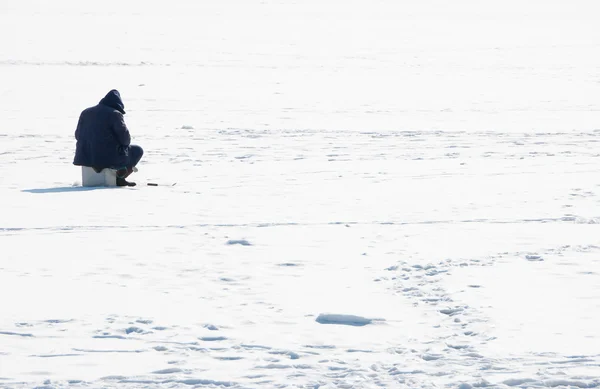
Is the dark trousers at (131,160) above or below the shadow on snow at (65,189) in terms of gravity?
above

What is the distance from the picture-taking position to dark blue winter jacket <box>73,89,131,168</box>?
31.2ft

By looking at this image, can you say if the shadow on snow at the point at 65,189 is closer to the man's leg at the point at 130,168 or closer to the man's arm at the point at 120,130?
the man's leg at the point at 130,168

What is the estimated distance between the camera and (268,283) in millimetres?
6156

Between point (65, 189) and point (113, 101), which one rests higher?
point (113, 101)

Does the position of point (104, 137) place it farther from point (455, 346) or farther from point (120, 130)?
point (455, 346)

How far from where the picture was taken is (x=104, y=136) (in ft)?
31.3

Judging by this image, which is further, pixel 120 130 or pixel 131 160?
pixel 131 160

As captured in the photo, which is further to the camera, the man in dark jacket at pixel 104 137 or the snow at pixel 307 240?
the man in dark jacket at pixel 104 137

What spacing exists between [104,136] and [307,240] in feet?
9.54

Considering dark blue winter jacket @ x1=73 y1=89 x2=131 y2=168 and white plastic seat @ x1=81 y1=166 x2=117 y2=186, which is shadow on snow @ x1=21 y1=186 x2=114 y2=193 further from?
dark blue winter jacket @ x1=73 y1=89 x2=131 y2=168

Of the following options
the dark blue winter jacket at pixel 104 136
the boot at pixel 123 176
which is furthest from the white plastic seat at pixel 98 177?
the dark blue winter jacket at pixel 104 136

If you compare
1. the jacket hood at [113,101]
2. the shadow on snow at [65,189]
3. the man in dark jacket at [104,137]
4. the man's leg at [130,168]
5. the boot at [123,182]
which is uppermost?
the jacket hood at [113,101]

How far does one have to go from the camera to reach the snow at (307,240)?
15.6 feet

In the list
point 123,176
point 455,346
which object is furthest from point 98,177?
point 455,346
